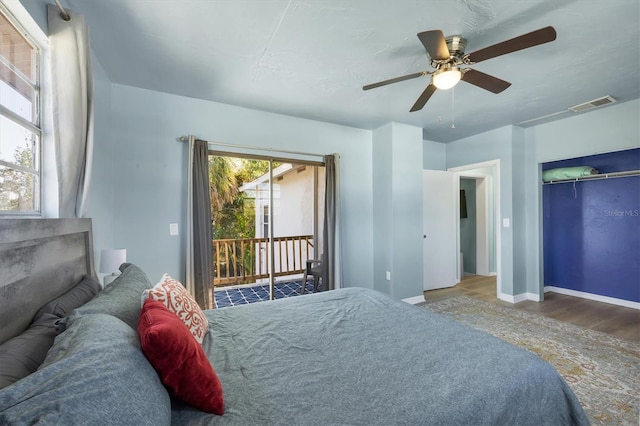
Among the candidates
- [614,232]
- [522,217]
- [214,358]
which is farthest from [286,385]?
[614,232]

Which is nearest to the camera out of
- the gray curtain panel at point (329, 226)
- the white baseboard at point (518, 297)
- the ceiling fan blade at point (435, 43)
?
the ceiling fan blade at point (435, 43)

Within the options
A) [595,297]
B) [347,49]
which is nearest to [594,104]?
[595,297]

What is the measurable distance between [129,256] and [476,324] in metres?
3.92

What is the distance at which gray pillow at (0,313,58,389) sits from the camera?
0.74 m

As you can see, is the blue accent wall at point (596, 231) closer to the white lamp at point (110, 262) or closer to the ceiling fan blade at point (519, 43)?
the ceiling fan blade at point (519, 43)

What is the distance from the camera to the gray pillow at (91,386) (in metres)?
0.56

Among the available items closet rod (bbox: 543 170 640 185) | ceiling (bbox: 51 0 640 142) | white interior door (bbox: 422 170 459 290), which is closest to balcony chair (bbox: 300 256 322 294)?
white interior door (bbox: 422 170 459 290)

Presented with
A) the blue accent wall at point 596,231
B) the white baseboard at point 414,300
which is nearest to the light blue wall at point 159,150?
the white baseboard at point 414,300

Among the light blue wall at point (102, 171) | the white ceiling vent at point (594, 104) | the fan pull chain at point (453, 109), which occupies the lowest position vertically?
the light blue wall at point (102, 171)

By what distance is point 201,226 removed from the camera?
298 cm

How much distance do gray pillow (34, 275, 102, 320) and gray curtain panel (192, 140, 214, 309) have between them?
1379 mm

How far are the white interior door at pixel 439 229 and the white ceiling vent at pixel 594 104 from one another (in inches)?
71.6

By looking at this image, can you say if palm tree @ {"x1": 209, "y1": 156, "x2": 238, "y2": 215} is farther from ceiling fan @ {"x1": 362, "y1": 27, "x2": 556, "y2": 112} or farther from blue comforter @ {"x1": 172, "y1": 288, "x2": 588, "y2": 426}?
ceiling fan @ {"x1": 362, "y1": 27, "x2": 556, "y2": 112}

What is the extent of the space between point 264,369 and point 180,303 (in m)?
0.55
